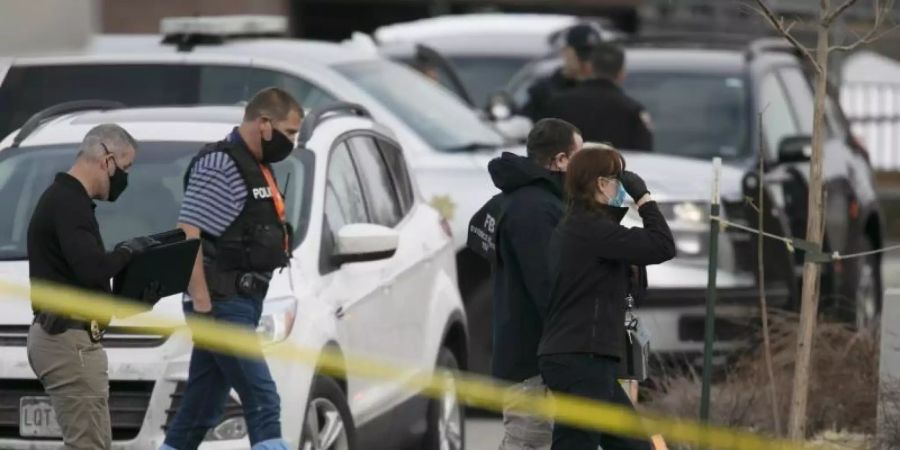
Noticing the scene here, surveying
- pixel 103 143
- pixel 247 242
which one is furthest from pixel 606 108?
pixel 103 143

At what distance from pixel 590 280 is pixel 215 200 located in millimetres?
1503

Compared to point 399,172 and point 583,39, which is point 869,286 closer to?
point 583,39

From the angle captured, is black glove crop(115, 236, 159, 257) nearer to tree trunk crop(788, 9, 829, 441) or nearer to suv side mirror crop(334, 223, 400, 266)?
suv side mirror crop(334, 223, 400, 266)

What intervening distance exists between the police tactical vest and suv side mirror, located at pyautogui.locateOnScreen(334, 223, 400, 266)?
648 mm

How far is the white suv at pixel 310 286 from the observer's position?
8.11m

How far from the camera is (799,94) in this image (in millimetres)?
Answer: 14656

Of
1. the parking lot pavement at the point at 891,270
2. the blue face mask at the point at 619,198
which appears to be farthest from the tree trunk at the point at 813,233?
the parking lot pavement at the point at 891,270

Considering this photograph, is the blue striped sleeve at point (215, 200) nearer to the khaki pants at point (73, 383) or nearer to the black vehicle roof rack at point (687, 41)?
the khaki pants at point (73, 383)

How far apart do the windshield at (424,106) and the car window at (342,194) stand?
264cm

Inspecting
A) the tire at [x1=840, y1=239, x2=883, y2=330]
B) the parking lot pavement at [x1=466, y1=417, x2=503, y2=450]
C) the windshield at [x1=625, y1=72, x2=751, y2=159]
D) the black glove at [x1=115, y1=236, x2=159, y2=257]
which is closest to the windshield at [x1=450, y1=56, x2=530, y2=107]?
the windshield at [x1=625, y1=72, x2=751, y2=159]

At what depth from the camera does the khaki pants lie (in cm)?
749

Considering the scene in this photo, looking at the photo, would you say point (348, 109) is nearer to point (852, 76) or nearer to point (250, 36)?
point (250, 36)

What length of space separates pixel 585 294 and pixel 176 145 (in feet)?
7.86

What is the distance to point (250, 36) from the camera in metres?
13.2
